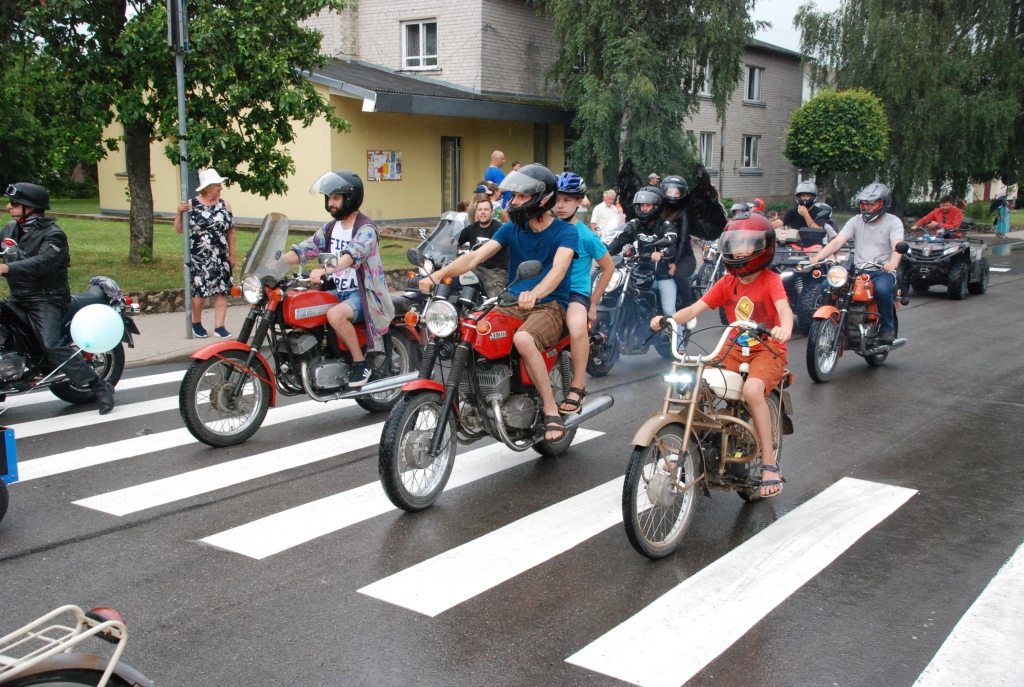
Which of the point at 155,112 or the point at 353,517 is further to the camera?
the point at 155,112

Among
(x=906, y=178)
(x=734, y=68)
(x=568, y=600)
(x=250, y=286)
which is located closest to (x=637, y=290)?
(x=250, y=286)

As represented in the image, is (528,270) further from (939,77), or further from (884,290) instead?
(939,77)

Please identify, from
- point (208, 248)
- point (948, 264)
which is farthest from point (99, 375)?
point (948, 264)

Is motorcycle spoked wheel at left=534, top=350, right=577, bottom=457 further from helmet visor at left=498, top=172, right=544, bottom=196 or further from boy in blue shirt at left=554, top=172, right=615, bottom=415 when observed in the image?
helmet visor at left=498, top=172, right=544, bottom=196

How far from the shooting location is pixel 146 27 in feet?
41.9

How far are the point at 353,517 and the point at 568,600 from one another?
1.65 meters

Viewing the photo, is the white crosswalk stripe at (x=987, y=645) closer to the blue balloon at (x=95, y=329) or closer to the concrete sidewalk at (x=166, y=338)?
the blue balloon at (x=95, y=329)

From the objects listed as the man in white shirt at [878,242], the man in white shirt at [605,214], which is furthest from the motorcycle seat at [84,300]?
the man in white shirt at [605,214]

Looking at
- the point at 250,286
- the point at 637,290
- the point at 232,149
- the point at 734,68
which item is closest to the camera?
the point at 250,286

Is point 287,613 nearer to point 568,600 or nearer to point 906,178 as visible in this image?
point 568,600

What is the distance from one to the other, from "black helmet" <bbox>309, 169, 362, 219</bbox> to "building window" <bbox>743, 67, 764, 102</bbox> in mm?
34566

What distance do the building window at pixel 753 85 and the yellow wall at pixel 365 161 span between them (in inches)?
520

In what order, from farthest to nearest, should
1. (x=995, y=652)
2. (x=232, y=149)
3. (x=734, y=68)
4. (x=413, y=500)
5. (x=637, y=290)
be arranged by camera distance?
(x=734, y=68) → (x=232, y=149) → (x=637, y=290) → (x=413, y=500) → (x=995, y=652)

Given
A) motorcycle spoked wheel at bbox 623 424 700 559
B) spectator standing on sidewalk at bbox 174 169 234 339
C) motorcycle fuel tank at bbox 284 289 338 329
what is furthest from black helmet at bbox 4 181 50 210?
motorcycle spoked wheel at bbox 623 424 700 559
